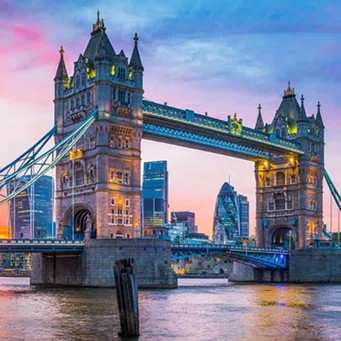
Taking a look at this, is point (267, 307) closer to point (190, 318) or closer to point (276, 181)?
point (190, 318)

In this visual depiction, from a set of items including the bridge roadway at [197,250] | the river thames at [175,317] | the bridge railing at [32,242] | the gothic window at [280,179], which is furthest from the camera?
the gothic window at [280,179]

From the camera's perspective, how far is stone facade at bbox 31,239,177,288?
3100 inches

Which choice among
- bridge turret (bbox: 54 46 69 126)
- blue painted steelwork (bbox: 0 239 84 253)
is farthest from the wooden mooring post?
bridge turret (bbox: 54 46 69 126)

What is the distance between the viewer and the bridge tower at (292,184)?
388 feet

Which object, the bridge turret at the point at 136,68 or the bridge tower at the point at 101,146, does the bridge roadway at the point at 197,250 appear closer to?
the bridge tower at the point at 101,146

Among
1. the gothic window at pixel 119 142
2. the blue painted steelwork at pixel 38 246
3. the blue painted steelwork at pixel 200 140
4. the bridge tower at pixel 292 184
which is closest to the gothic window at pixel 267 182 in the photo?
the bridge tower at pixel 292 184

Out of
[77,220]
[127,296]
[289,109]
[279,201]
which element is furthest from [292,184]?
[127,296]

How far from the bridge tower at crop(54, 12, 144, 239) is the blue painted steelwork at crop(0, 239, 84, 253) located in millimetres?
3506

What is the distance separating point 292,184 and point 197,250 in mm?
30895

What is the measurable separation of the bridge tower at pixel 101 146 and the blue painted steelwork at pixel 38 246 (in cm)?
351

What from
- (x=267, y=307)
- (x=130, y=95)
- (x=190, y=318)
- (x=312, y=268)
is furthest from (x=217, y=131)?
(x=190, y=318)

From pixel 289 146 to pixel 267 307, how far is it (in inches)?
2339

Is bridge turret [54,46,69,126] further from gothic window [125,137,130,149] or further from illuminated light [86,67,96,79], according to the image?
gothic window [125,137,130,149]

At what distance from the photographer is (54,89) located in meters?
95.0
